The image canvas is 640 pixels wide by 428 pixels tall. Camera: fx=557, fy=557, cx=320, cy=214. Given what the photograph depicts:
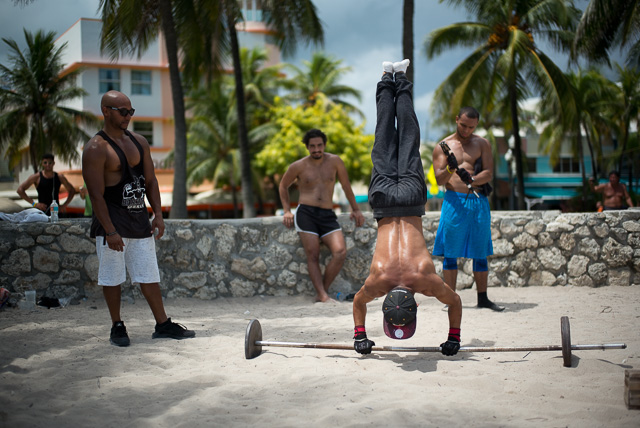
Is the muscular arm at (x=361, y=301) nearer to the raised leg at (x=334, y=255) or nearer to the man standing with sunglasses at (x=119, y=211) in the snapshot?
the man standing with sunglasses at (x=119, y=211)

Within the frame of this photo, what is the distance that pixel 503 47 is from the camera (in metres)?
19.5

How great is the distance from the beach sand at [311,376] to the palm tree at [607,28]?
10950mm

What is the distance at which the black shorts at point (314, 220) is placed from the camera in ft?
22.0

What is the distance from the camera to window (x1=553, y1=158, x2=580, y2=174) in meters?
40.5

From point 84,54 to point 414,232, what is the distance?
107 ft

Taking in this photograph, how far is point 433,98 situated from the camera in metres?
19.7

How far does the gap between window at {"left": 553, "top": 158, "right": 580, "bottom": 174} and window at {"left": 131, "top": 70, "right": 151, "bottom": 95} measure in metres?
28.8

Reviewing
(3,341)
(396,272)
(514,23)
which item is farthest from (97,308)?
(514,23)

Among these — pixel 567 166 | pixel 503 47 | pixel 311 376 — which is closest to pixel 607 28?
pixel 503 47

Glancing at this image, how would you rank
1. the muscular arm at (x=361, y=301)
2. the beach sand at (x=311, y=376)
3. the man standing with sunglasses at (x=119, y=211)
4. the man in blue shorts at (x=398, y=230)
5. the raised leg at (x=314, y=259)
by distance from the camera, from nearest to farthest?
the beach sand at (x=311, y=376) → the man in blue shorts at (x=398, y=230) → the muscular arm at (x=361, y=301) → the man standing with sunglasses at (x=119, y=211) → the raised leg at (x=314, y=259)

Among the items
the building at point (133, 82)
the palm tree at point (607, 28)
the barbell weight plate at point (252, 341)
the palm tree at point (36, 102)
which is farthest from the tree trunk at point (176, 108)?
the building at point (133, 82)

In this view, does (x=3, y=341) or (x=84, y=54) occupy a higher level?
(x=84, y=54)

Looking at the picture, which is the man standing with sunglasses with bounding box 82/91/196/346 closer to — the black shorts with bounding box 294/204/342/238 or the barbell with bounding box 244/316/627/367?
the barbell with bounding box 244/316/627/367

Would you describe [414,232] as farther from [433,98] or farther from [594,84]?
[594,84]
